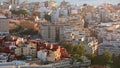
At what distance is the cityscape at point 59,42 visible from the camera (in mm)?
6500

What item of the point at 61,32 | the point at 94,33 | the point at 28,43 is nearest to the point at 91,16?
the point at 94,33

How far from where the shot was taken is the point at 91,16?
547 inches

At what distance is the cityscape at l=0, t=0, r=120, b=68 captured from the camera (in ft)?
21.3

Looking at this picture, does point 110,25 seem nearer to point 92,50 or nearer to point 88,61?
point 92,50

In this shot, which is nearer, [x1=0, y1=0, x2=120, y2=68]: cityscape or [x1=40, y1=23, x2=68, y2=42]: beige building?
[x1=0, y1=0, x2=120, y2=68]: cityscape

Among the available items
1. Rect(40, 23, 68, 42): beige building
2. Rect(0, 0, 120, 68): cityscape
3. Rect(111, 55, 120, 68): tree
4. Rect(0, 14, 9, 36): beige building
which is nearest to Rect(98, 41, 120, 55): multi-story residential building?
Rect(0, 0, 120, 68): cityscape

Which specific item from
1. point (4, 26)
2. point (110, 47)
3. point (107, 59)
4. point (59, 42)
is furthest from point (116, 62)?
point (4, 26)

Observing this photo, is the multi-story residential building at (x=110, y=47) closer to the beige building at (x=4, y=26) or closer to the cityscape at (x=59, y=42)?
the cityscape at (x=59, y=42)

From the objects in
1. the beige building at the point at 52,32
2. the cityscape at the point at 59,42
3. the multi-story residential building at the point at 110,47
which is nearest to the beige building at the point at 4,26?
the cityscape at the point at 59,42

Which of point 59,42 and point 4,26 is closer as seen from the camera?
point 59,42

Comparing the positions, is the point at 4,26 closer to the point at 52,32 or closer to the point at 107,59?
the point at 52,32

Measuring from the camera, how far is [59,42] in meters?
8.48

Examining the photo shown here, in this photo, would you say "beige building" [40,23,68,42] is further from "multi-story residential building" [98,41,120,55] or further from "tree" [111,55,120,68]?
"tree" [111,55,120,68]

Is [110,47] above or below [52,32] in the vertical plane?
below
